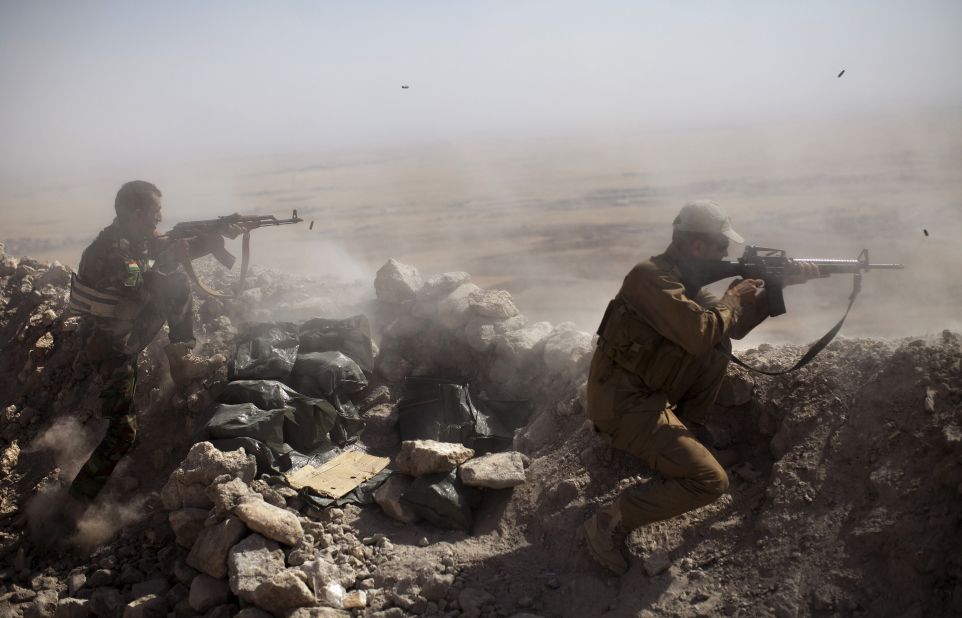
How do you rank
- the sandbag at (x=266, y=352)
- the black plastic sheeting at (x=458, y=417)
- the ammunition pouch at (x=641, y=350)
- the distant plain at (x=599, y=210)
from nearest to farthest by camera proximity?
1. the ammunition pouch at (x=641, y=350)
2. the black plastic sheeting at (x=458, y=417)
3. the sandbag at (x=266, y=352)
4. the distant plain at (x=599, y=210)

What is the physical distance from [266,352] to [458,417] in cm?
156

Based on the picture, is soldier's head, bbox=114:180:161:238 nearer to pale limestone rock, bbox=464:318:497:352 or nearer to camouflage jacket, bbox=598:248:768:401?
pale limestone rock, bbox=464:318:497:352

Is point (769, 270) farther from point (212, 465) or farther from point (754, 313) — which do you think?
point (212, 465)

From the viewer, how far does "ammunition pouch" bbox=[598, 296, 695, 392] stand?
325cm

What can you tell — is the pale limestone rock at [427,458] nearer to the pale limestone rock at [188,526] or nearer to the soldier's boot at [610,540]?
the soldier's boot at [610,540]

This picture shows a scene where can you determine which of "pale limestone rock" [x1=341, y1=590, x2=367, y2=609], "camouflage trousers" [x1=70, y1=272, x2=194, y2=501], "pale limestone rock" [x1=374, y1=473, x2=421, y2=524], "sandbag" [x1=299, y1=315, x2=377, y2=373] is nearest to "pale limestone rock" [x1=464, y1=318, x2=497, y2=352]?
"sandbag" [x1=299, y1=315, x2=377, y2=373]

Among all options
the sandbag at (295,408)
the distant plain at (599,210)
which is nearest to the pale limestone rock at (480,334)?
the sandbag at (295,408)

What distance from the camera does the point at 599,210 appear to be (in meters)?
16.8

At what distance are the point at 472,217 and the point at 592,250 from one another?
502 centimetres

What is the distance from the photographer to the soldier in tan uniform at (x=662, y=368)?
3129mm

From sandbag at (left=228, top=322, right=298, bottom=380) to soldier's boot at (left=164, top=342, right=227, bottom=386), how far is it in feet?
0.84

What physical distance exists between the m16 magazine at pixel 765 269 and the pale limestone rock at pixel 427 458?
1.72 m

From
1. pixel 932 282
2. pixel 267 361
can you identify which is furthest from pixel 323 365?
pixel 932 282

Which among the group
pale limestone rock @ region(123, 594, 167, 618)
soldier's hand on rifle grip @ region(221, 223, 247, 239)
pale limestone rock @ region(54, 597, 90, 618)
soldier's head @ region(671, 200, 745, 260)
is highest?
soldier's head @ region(671, 200, 745, 260)
